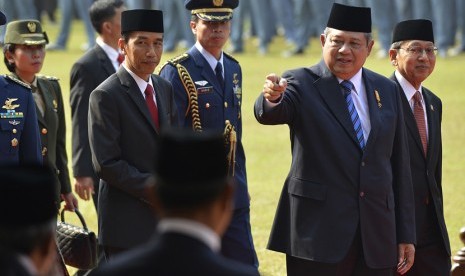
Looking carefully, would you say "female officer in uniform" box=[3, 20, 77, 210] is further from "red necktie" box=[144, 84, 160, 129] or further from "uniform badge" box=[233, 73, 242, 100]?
"red necktie" box=[144, 84, 160, 129]

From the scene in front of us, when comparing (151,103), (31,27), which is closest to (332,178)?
(151,103)

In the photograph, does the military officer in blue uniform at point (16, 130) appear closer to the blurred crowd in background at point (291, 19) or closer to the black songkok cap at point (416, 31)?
the black songkok cap at point (416, 31)

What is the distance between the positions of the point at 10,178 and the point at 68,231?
349 centimetres

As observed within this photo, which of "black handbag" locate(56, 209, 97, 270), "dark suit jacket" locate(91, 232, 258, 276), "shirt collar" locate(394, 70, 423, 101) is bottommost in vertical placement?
"black handbag" locate(56, 209, 97, 270)

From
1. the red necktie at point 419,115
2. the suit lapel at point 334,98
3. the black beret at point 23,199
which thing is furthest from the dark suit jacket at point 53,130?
the black beret at point 23,199

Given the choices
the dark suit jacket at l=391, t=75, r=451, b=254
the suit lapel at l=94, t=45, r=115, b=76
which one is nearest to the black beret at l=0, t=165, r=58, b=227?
the dark suit jacket at l=391, t=75, r=451, b=254

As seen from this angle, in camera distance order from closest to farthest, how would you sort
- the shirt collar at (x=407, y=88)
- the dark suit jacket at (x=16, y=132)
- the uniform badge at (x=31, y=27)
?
1. the dark suit jacket at (x=16, y=132)
2. the shirt collar at (x=407, y=88)
3. the uniform badge at (x=31, y=27)

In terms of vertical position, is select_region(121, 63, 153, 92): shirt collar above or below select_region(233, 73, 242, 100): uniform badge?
above

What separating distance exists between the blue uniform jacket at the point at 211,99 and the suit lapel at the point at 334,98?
1011mm

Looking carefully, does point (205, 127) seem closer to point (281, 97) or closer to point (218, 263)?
point (281, 97)

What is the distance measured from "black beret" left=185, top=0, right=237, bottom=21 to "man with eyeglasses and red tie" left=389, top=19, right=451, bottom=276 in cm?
110

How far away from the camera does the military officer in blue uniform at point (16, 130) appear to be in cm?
620

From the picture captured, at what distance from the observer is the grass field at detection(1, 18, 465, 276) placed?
1024 centimetres

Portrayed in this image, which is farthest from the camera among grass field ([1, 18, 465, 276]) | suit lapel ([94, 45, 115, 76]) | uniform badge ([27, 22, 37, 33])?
grass field ([1, 18, 465, 276])
